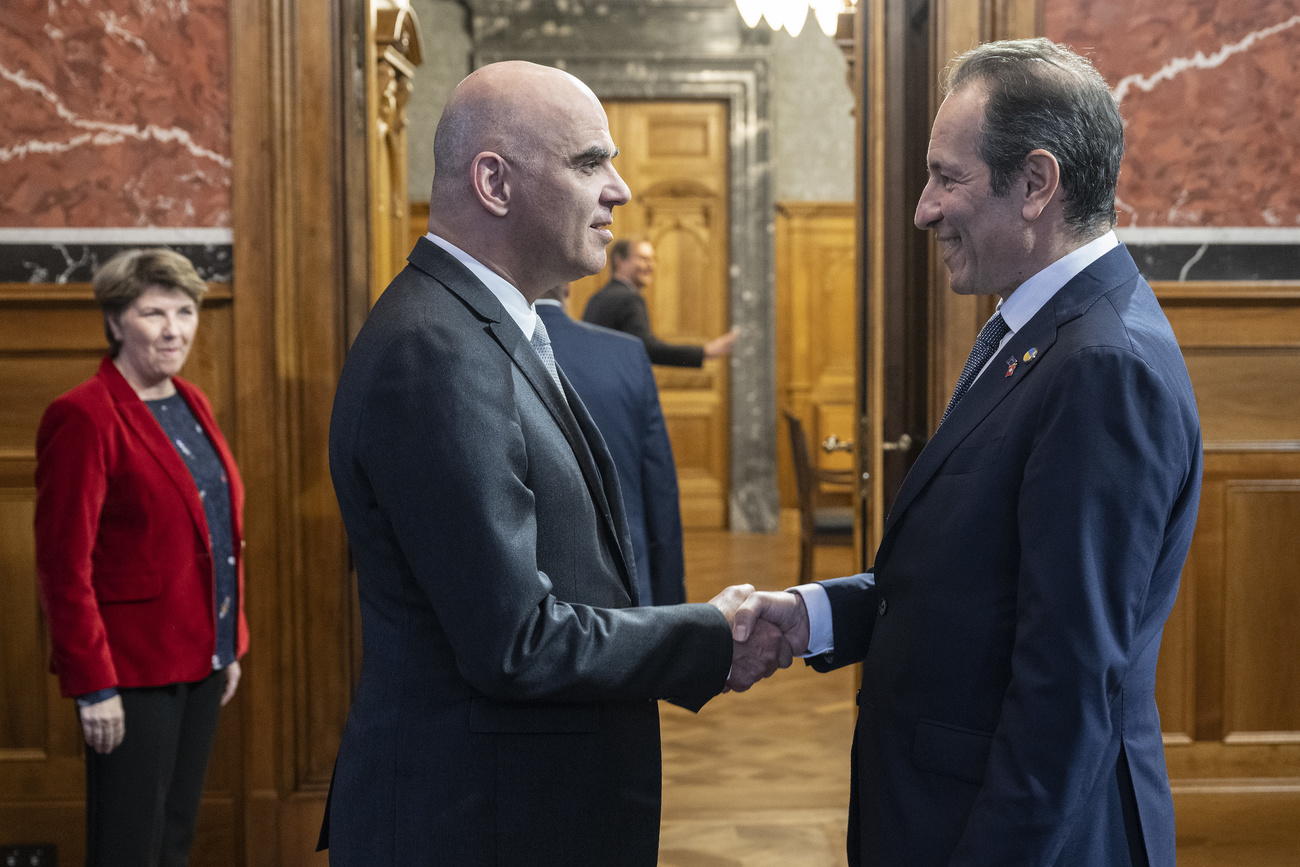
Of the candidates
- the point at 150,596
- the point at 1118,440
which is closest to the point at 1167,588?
the point at 1118,440

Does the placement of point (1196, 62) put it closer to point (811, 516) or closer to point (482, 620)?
point (482, 620)

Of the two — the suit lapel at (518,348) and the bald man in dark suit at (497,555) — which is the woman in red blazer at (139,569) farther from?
the suit lapel at (518,348)

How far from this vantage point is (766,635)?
174 centimetres

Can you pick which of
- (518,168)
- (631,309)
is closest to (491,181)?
(518,168)

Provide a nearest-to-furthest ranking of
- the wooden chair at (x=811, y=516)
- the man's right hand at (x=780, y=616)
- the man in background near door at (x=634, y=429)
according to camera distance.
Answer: the man's right hand at (x=780, y=616)
the man in background near door at (x=634, y=429)
the wooden chair at (x=811, y=516)

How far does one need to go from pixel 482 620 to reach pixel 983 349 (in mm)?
763

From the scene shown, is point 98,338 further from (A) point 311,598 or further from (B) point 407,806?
(B) point 407,806

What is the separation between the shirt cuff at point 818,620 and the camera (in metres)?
1.77

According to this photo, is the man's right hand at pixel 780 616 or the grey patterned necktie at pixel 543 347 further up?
the grey patterned necktie at pixel 543 347

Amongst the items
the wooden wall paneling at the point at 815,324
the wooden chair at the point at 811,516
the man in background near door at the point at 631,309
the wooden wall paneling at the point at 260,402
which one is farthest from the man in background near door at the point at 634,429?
the wooden wall paneling at the point at 815,324

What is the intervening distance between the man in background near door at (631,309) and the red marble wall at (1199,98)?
247 centimetres

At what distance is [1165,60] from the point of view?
3.13 metres

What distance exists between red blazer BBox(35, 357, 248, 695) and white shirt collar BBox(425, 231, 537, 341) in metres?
1.29

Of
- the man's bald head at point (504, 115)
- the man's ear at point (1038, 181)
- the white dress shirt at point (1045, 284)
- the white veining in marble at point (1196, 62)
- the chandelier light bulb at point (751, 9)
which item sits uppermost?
the chandelier light bulb at point (751, 9)
